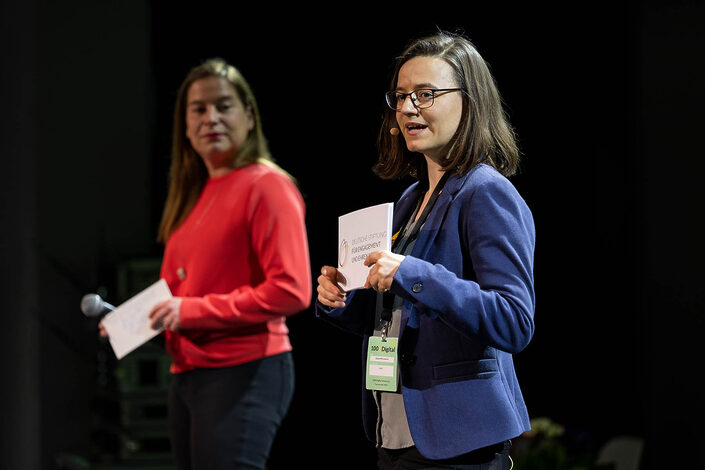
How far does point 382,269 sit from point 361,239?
0.44 feet

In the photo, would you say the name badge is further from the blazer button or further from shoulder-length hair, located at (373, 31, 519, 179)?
shoulder-length hair, located at (373, 31, 519, 179)

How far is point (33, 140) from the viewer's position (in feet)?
13.9

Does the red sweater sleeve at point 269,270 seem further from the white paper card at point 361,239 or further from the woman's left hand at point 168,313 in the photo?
the white paper card at point 361,239

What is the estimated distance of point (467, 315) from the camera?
124cm

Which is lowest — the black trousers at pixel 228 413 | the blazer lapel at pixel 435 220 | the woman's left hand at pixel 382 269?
the black trousers at pixel 228 413

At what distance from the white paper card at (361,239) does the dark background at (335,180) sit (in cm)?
219

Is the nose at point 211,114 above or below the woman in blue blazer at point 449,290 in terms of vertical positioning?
above

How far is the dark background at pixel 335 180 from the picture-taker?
11.4 feet

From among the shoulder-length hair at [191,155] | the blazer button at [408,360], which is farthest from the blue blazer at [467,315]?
the shoulder-length hair at [191,155]

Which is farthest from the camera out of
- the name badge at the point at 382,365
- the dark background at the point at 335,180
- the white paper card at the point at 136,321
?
the dark background at the point at 335,180

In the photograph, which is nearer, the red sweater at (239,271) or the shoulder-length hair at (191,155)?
the red sweater at (239,271)

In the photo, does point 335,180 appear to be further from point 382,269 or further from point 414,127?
point 382,269

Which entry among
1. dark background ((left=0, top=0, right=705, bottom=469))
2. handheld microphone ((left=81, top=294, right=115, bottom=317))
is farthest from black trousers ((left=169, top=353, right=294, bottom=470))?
dark background ((left=0, top=0, right=705, bottom=469))

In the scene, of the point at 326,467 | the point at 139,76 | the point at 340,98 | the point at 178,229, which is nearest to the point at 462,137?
the point at 178,229
